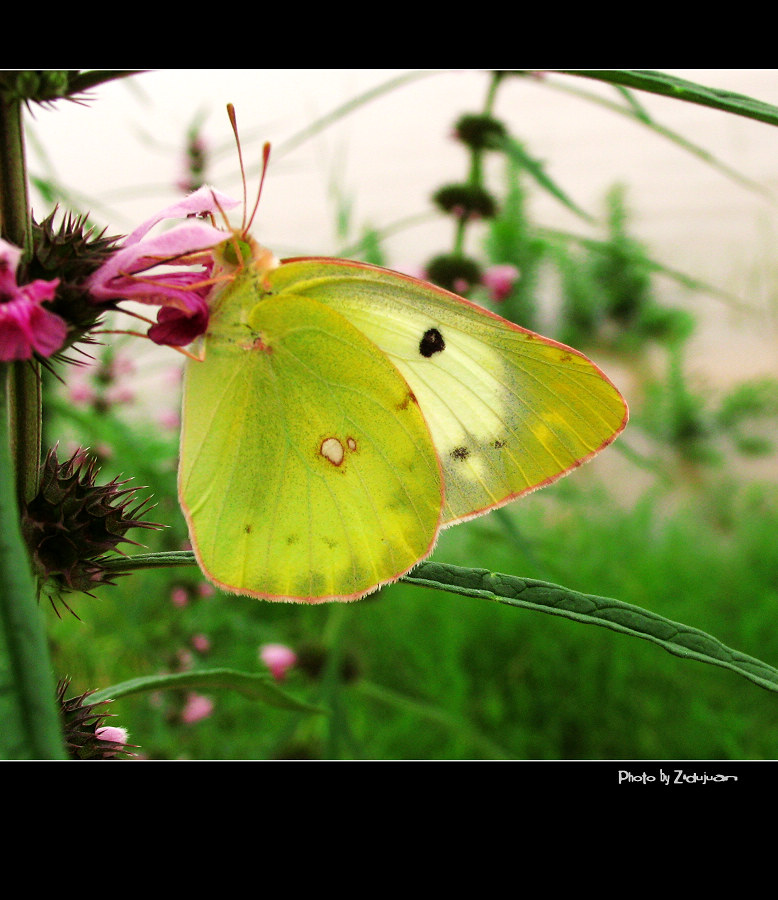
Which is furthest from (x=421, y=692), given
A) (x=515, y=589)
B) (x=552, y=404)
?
(x=515, y=589)

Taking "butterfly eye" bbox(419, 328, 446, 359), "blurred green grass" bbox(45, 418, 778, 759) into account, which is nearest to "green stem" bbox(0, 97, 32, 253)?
"butterfly eye" bbox(419, 328, 446, 359)

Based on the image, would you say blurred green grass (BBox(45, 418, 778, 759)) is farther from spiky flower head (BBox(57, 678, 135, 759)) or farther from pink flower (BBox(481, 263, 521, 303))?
spiky flower head (BBox(57, 678, 135, 759))

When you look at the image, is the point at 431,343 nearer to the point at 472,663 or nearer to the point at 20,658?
the point at 20,658

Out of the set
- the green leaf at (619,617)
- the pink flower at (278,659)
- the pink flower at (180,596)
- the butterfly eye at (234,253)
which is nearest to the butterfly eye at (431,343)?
the butterfly eye at (234,253)

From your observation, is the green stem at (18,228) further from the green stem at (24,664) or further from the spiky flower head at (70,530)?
the green stem at (24,664)

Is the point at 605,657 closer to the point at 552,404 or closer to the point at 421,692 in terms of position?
the point at 421,692
